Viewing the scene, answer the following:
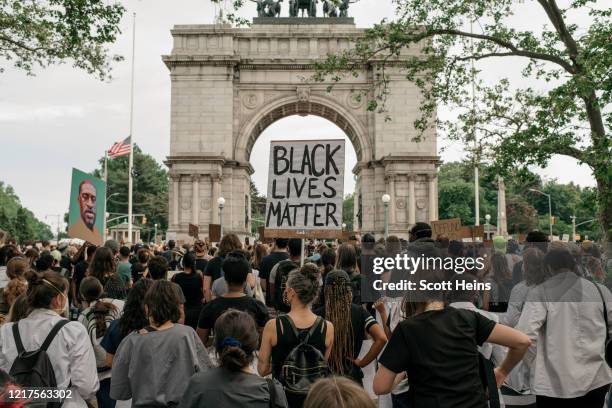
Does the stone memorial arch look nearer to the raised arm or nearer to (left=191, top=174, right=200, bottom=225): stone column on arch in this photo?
(left=191, top=174, right=200, bottom=225): stone column on arch

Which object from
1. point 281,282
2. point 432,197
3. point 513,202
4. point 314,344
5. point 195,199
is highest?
Answer: point 513,202

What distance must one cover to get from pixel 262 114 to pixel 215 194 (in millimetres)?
6283

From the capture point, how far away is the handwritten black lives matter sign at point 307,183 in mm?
8984

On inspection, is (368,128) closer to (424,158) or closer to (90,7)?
(424,158)

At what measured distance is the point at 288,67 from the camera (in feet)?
136

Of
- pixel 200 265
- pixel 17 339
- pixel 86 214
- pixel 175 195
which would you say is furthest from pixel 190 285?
pixel 175 195

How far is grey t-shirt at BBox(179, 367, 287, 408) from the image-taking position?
12.5ft

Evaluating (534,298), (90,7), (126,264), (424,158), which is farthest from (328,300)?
A: (424,158)

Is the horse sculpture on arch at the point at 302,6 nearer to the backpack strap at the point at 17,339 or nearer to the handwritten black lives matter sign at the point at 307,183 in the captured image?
the handwritten black lives matter sign at the point at 307,183

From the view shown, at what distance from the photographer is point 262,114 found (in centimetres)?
4147

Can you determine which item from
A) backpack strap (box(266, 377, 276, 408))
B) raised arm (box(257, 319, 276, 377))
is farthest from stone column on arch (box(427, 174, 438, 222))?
backpack strap (box(266, 377, 276, 408))

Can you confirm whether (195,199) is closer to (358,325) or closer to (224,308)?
(224,308)

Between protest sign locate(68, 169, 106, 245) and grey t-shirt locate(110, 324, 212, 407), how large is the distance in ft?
27.0

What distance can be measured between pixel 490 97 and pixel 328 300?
12.8 metres
